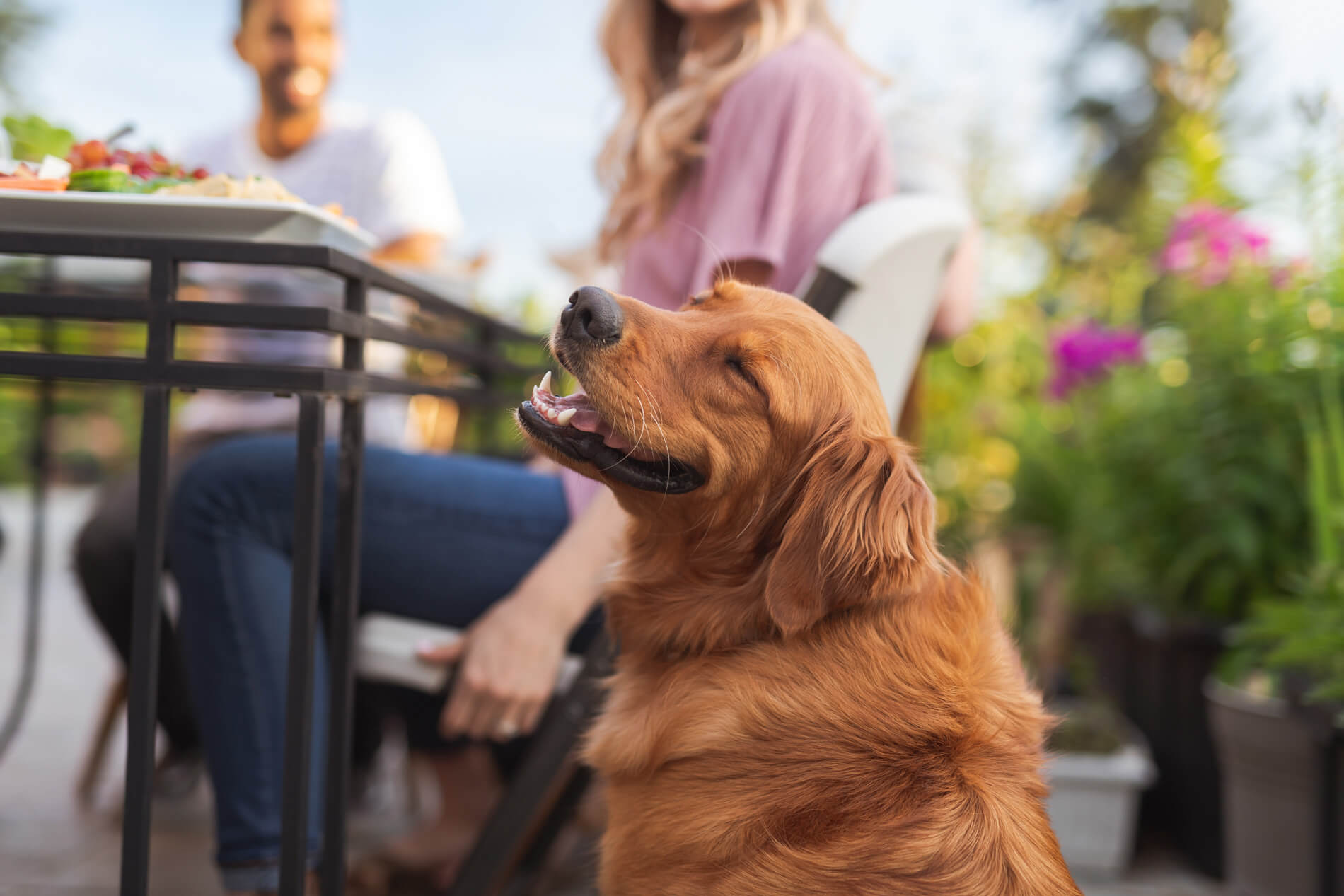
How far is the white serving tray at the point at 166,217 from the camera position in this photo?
1233 mm

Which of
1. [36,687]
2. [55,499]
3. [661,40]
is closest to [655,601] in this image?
[661,40]

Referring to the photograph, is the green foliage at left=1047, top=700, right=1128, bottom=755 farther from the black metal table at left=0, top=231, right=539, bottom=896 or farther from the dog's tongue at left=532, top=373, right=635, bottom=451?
the black metal table at left=0, top=231, right=539, bottom=896

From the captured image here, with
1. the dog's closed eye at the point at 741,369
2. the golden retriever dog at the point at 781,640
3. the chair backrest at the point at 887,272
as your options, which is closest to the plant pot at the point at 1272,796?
the golden retriever dog at the point at 781,640

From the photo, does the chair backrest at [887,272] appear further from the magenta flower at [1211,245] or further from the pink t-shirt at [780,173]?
the magenta flower at [1211,245]

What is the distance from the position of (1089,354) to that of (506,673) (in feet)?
9.87

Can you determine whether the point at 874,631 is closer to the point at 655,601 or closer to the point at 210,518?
the point at 655,601

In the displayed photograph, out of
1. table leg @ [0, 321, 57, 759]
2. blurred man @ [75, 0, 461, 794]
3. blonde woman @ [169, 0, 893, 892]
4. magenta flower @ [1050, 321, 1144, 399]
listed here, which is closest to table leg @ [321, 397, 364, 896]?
blonde woman @ [169, 0, 893, 892]

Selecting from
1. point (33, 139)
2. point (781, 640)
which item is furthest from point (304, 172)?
point (781, 640)

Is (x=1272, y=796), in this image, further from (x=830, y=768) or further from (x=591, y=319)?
(x=591, y=319)

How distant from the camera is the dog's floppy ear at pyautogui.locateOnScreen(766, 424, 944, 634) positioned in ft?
4.41

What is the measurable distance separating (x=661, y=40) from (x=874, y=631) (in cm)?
161

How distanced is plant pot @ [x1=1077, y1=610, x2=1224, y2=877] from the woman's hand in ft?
6.83

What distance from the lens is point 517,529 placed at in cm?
178

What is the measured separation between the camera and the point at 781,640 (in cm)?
140
